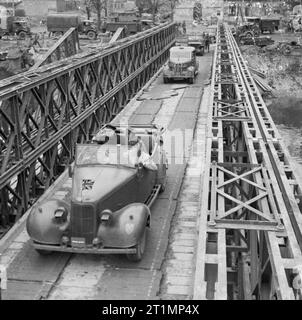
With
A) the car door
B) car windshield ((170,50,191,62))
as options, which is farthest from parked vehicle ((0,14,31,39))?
the car door

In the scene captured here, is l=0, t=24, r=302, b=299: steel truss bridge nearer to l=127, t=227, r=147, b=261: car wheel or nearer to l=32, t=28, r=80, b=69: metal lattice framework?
l=32, t=28, r=80, b=69: metal lattice framework

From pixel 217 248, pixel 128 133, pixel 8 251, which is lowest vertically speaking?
pixel 8 251

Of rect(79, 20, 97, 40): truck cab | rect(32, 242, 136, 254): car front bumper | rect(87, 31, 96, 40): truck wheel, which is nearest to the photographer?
rect(32, 242, 136, 254): car front bumper

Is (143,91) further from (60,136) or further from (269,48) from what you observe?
(269,48)

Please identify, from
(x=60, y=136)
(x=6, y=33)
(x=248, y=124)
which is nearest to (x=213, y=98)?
(x=248, y=124)

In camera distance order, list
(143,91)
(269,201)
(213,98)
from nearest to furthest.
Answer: (269,201)
(213,98)
(143,91)

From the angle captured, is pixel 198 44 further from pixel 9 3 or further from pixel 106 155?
pixel 9 3

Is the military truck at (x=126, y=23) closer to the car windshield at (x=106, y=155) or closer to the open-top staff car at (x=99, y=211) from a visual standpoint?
the car windshield at (x=106, y=155)
